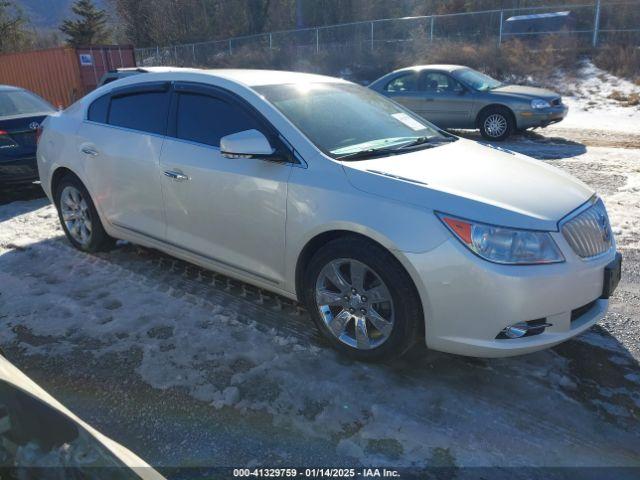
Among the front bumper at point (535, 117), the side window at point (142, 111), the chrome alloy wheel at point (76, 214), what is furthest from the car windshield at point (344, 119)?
the front bumper at point (535, 117)

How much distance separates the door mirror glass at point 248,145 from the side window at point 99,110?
191 centimetres

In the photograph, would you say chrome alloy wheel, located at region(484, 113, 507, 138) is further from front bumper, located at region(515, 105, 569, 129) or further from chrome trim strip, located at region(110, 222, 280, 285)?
chrome trim strip, located at region(110, 222, 280, 285)

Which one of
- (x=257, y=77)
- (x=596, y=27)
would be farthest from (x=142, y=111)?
(x=596, y=27)

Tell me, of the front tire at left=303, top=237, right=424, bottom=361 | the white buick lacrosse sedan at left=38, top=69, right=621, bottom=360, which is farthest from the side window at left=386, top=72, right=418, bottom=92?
the front tire at left=303, top=237, right=424, bottom=361

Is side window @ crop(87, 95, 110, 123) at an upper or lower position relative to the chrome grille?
upper

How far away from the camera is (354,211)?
3.01m

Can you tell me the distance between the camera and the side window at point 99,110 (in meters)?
4.73

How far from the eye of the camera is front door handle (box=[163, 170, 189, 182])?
3887 millimetres

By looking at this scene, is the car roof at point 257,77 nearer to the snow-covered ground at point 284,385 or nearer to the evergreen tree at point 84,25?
the snow-covered ground at point 284,385

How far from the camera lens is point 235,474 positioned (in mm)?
2432

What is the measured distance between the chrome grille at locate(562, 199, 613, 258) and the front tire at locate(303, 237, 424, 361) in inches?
34.6

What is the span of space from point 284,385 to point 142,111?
259cm

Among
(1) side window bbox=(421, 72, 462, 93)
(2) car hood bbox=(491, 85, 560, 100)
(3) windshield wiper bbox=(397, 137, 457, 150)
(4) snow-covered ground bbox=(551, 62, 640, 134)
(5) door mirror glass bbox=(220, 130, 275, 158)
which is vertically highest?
(5) door mirror glass bbox=(220, 130, 275, 158)

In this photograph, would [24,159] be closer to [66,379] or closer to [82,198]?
[82,198]
